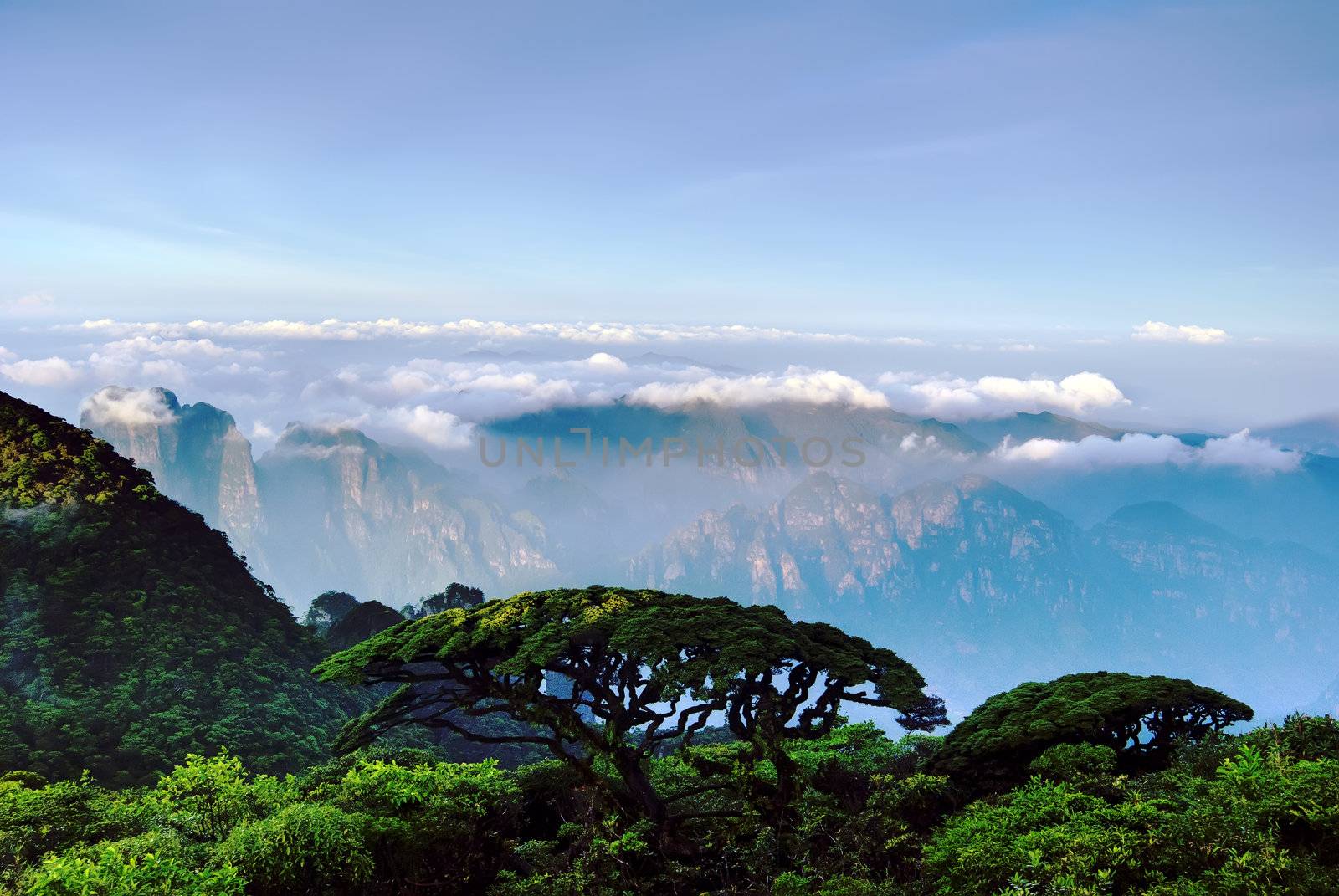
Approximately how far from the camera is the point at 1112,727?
19422 mm

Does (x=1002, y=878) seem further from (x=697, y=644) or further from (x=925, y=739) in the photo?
(x=925, y=739)

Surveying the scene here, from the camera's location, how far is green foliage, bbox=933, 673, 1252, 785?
19.1 meters

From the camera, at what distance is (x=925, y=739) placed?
2562 cm

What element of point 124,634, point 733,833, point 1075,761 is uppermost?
point 1075,761

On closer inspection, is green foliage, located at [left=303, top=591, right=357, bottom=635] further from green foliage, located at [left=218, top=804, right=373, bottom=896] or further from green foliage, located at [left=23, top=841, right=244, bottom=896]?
green foliage, located at [left=23, top=841, right=244, bottom=896]

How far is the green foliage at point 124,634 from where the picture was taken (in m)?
30.1

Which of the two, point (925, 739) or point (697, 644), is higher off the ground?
point (697, 644)

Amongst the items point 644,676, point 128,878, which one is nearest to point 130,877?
point 128,878

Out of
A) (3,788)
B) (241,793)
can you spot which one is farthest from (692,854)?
(3,788)

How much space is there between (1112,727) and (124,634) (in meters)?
35.6

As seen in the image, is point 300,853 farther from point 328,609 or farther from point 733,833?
point 328,609

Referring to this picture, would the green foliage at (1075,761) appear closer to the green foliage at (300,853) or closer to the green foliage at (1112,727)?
the green foliage at (1112,727)

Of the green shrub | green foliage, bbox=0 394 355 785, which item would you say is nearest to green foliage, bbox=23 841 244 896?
the green shrub

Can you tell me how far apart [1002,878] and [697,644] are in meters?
8.84
